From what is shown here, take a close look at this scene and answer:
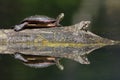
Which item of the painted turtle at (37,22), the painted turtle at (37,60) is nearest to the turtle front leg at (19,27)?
the painted turtle at (37,22)

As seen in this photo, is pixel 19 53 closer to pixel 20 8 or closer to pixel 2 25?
pixel 2 25

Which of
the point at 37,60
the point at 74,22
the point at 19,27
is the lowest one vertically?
the point at 37,60

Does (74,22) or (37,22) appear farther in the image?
(74,22)

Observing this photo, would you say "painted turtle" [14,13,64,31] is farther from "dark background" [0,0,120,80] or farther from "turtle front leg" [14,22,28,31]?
"dark background" [0,0,120,80]

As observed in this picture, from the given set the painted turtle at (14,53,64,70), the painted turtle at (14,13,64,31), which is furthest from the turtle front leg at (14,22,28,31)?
the painted turtle at (14,53,64,70)

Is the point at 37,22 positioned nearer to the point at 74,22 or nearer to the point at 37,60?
the point at 37,60

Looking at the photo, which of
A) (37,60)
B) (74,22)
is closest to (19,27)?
(37,60)
